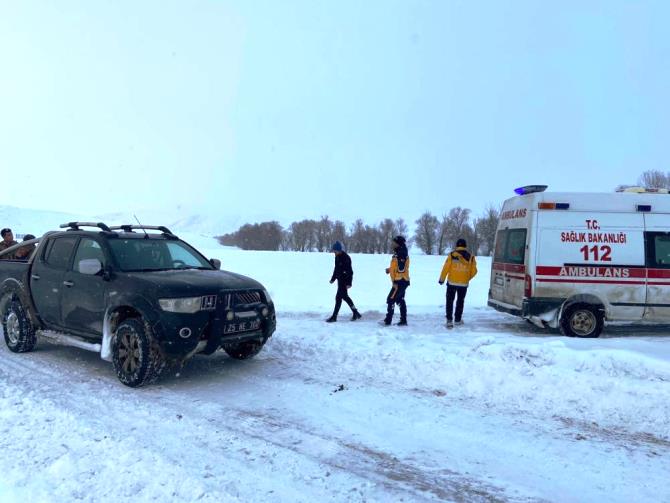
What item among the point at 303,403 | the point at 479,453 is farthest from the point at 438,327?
the point at 479,453

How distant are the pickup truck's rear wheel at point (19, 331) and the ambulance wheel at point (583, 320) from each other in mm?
8591

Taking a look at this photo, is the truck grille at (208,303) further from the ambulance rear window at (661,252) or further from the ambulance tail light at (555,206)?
the ambulance rear window at (661,252)

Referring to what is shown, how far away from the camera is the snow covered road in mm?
3641

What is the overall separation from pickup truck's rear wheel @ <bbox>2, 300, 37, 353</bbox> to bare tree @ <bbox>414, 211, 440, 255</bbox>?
256 ft

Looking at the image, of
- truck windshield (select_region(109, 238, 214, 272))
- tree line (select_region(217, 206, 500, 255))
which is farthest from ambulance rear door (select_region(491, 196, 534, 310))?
tree line (select_region(217, 206, 500, 255))

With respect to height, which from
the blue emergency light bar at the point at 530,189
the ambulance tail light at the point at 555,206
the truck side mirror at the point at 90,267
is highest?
the blue emergency light bar at the point at 530,189

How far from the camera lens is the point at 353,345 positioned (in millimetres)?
7410

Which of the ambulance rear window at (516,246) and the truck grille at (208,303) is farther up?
the ambulance rear window at (516,246)

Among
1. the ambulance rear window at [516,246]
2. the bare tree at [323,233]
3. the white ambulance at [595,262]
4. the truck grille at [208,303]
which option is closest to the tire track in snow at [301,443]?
the truck grille at [208,303]

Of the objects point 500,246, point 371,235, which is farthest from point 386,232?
point 500,246

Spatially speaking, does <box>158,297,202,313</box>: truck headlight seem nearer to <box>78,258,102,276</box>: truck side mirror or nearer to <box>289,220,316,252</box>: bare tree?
<box>78,258,102,276</box>: truck side mirror

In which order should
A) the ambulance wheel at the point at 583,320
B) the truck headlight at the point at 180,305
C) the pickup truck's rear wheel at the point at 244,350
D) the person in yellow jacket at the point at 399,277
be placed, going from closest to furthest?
the truck headlight at the point at 180,305
the pickup truck's rear wheel at the point at 244,350
the ambulance wheel at the point at 583,320
the person in yellow jacket at the point at 399,277

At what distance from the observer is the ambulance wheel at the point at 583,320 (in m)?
8.85

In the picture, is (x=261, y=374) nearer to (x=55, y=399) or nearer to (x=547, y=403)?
(x=55, y=399)
